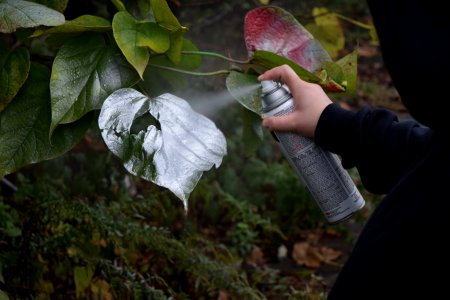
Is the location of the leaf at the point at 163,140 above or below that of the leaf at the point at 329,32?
above

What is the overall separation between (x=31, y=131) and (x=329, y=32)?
1.19 m

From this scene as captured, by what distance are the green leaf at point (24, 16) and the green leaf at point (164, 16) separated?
0.20 m

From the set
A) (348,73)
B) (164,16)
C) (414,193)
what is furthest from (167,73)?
(414,193)

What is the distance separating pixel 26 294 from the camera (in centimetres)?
236

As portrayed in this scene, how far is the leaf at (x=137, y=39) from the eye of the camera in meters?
1.64

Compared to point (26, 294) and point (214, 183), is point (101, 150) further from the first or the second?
point (26, 294)

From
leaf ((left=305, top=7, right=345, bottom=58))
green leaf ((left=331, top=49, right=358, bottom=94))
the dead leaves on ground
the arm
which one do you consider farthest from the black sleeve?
the dead leaves on ground

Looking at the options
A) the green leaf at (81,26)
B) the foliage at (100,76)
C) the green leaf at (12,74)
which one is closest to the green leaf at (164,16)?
the foliage at (100,76)

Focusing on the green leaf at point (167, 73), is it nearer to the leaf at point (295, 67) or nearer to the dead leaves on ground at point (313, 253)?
the leaf at point (295, 67)

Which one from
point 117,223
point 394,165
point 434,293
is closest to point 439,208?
point 434,293

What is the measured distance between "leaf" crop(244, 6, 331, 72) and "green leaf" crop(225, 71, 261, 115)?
94 mm

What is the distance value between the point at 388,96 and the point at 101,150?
2840mm

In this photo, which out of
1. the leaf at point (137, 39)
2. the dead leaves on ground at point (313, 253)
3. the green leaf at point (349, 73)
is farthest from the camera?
the dead leaves on ground at point (313, 253)

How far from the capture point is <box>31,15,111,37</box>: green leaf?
1661 millimetres
